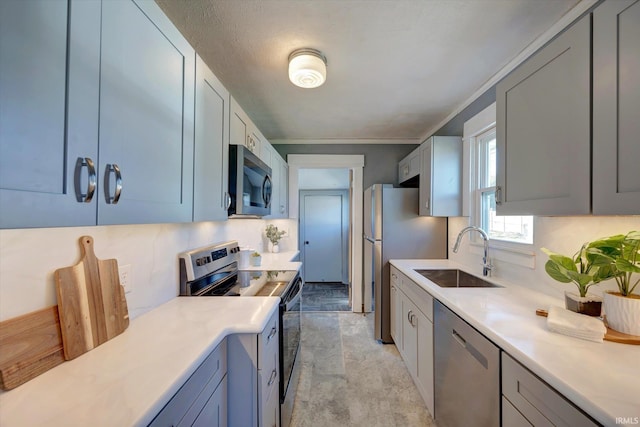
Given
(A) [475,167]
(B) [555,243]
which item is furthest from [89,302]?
(A) [475,167]

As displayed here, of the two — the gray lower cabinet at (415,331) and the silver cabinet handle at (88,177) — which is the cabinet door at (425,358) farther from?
the silver cabinet handle at (88,177)

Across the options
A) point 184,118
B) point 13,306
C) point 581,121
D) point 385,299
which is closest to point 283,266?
point 385,299

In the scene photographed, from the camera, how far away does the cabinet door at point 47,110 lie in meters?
0.49

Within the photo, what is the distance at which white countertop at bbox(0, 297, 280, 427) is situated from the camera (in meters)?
0.58

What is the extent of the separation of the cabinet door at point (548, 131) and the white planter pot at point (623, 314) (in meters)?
0.36

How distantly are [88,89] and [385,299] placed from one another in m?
2.74

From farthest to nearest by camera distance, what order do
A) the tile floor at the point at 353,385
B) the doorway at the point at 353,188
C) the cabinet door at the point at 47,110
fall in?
the doorway at the point at 353,188 → the tile floor at the point at 353,385 → the cabinet door at the point at 47,110

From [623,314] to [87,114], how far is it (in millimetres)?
1843

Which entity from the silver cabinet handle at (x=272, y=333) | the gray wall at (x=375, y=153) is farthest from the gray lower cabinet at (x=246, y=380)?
the gray wall at (x=375, y=153)

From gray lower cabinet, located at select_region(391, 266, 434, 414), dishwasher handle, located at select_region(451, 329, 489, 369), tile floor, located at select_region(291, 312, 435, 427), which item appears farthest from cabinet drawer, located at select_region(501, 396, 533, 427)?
tile floor, located at select_region(291, 312, 435, 427)

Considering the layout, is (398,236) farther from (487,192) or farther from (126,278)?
(126,278)

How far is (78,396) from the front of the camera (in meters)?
→ 0.64

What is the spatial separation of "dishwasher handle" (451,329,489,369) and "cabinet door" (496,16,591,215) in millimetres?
685

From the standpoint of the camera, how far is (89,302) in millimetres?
889
